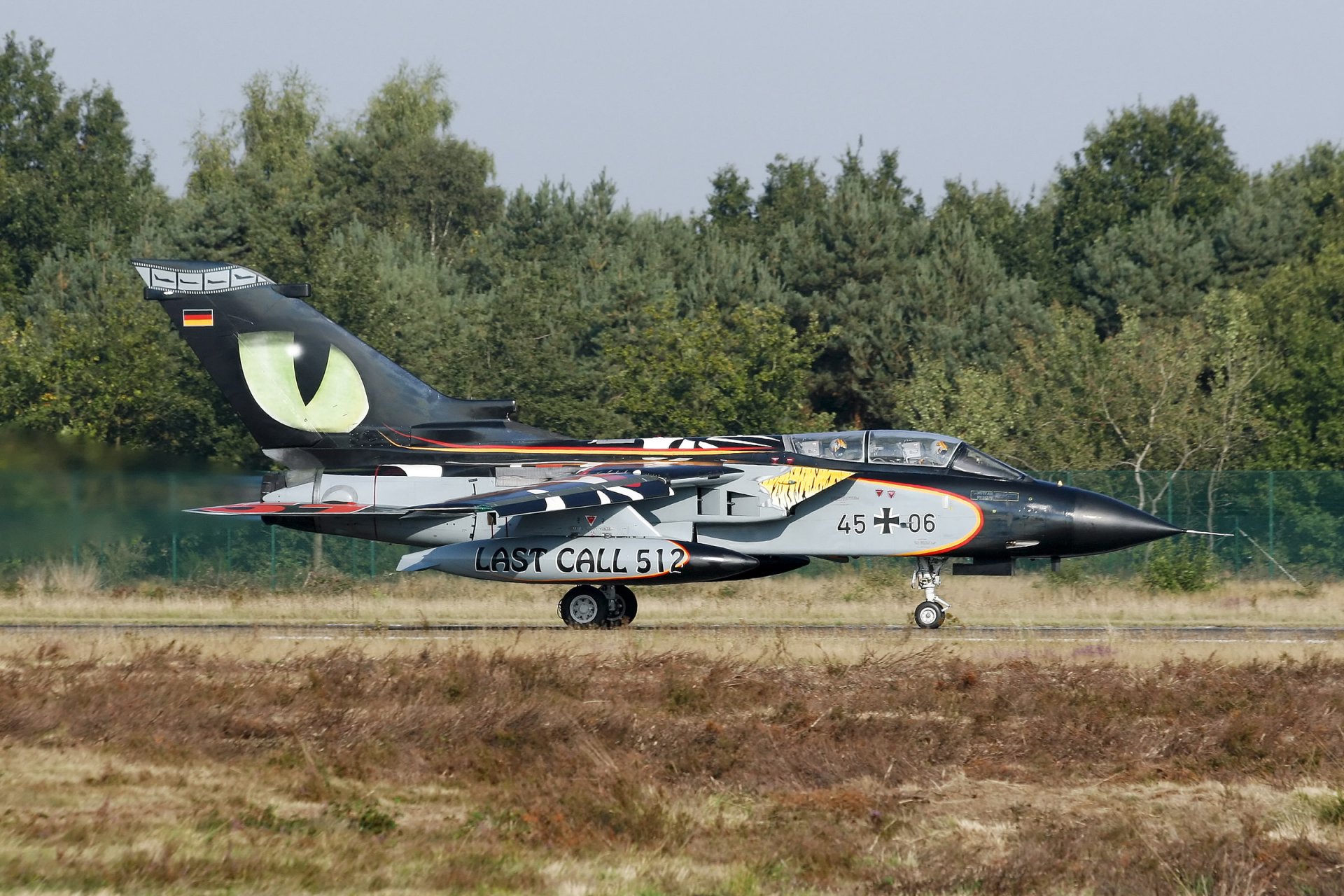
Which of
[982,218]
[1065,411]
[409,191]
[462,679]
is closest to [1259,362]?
[1065,411]

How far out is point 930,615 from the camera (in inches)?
816

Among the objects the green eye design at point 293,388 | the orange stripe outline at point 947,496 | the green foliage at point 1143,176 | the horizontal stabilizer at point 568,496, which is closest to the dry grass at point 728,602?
the orange stripe outline at point 947,496

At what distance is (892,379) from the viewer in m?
49.9

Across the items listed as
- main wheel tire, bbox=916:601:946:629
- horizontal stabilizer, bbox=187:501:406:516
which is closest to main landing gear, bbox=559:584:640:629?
horizontal stabilizer, bbox=187:501:406:516

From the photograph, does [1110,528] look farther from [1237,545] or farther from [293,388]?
[1237,545]

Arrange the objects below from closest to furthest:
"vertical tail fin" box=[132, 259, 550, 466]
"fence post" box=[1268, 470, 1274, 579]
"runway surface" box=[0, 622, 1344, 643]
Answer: "runway surface" box=[0, 622, 1344, 643] < "vertical tail fin" box=[132, 259, 550, 466] < "fence post" box=[1268, 470, 1274, 579]

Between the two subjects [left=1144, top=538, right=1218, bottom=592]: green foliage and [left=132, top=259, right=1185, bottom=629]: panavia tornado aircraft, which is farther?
[left=1144, top=538, right=1218, bottom=592]: green foliage

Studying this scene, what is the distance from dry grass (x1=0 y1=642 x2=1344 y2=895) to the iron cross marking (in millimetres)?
4672

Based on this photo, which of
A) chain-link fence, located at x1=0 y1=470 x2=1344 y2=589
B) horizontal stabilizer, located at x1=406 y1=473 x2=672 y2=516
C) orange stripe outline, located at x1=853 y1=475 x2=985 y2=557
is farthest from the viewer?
chain-link fence, located at x1=0 y1=470 x2=1344 y2=589

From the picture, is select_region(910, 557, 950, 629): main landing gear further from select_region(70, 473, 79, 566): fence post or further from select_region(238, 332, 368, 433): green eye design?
Result: select_region(70, 473, 79, 566): fence post

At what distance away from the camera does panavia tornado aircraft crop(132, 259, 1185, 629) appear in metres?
19.8

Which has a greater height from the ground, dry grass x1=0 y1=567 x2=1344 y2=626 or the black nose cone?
the black nose cone

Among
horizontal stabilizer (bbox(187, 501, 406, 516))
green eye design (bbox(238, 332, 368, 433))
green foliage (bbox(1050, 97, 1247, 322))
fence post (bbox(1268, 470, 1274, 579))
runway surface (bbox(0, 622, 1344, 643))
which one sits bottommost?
runway surface (bbox(0, 622, 1344, 643))

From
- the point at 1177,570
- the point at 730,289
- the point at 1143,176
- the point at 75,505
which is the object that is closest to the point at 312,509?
the point at 75,505
